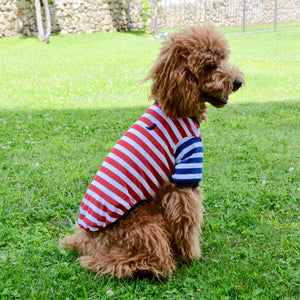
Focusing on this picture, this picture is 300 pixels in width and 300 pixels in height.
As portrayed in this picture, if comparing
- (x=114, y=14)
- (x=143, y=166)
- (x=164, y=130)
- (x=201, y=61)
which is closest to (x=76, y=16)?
(x=114, y=14)

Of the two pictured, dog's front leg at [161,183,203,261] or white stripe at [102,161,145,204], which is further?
dog's front leg at [161,183,203,261]

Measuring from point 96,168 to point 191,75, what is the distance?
2299 millimetres

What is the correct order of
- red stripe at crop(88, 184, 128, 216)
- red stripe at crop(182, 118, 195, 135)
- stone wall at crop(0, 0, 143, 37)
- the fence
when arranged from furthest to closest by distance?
1. the fence
2. stone wall at crop(0, 0, 143, 37)
3. red stripe at crop(182, 118, 195, 135)
4. red stripe at crop(88, 184, 128, 216)

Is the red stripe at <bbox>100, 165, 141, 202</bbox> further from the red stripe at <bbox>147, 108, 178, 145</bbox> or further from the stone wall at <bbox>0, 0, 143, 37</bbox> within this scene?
the stone wall at <bbox>0, 0, 143, 37</bbox>

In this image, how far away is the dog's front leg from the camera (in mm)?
2688

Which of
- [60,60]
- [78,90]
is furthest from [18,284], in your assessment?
[60,60]

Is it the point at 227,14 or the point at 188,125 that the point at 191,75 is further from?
the point at 227,14

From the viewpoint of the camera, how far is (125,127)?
6.08 metres

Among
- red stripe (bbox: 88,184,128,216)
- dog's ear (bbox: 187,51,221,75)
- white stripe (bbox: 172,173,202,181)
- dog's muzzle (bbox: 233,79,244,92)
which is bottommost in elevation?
red stripe (bbox: 88,184,128,216)

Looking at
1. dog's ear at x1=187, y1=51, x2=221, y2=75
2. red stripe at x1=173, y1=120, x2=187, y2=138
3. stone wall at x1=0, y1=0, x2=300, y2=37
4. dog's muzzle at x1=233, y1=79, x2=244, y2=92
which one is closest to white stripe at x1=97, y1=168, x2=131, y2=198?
red stripe at x1=173, y1=120, x2=187, y2=138

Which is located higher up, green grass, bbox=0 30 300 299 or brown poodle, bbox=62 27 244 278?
brown poodle, bbox=62 27 244 278

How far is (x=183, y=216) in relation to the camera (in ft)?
8.93

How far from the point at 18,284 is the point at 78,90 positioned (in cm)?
696

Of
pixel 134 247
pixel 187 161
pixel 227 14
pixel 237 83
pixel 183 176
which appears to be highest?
pixel 237 83
